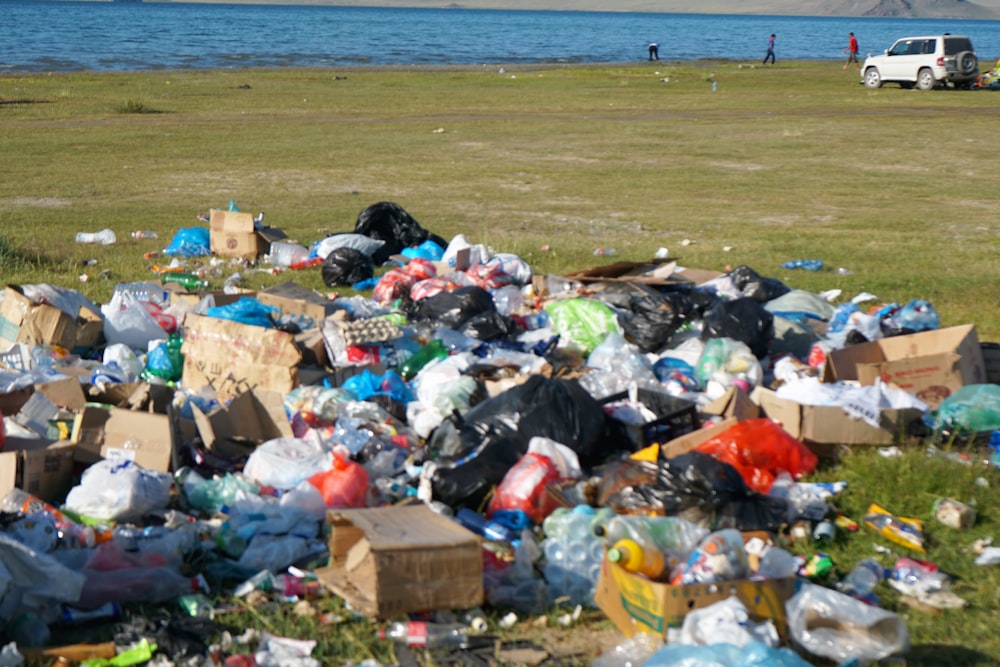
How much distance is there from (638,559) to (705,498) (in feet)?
2.16

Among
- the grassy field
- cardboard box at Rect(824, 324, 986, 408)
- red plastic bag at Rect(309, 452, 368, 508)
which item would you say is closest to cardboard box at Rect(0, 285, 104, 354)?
the grassy field

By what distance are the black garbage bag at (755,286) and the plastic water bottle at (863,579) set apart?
3.32 metres

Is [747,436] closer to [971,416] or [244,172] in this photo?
[971,416]

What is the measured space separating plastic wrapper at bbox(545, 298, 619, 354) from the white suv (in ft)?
83.8

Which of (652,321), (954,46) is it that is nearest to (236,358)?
(652,321)

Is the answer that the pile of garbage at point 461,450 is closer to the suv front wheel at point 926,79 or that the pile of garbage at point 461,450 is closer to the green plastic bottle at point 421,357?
the green plastic bottle at point 421,357

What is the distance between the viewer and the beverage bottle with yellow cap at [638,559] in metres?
3.65

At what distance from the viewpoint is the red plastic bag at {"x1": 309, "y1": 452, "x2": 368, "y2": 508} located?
4.41m

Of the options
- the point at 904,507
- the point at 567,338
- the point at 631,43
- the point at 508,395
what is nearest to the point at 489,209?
the point at 567,338

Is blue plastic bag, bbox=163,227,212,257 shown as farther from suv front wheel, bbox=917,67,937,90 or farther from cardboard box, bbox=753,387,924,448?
suv front wheel, bbox=917,67,937,90

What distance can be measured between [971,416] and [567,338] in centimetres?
238

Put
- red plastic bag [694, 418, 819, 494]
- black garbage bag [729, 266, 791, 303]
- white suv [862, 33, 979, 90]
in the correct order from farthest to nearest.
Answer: white suv [862, 33, 979, 90]
black garbage bag [729, 266, 791, 303]
red plastic bag [694, 418, 819, 494]

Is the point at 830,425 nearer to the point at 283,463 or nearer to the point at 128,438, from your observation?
the point at 283,463

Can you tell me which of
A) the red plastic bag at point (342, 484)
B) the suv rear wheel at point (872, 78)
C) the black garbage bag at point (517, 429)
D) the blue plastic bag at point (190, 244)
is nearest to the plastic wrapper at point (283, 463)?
the red plastic bag at point (342, 484)
